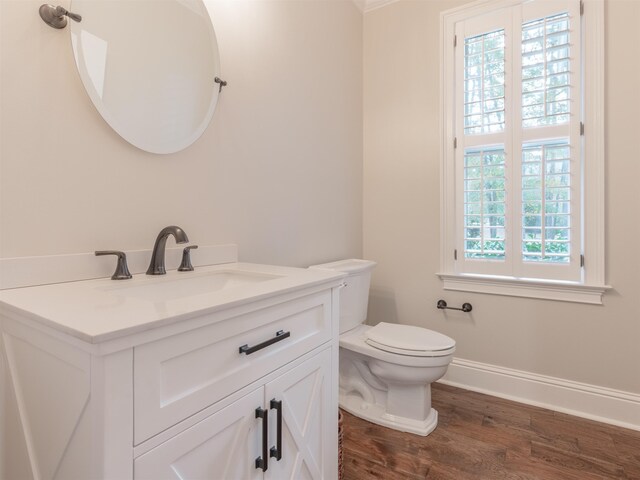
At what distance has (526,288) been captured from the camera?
79.9 inches

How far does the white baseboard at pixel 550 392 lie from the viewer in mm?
1815

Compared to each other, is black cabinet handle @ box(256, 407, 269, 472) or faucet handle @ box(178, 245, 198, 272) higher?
faucet handle @ box(178, 245, 198, 272)

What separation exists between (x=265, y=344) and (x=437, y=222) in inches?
68.1

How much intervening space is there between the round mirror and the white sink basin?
0.47 meters

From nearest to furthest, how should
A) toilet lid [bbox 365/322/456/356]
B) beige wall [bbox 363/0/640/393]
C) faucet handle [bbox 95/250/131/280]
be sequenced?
faucet handle [bbox 95/250/131/280] → toilet lid [bbox 365/322/456/356] → beige wall [bbox 363/0/640/393]

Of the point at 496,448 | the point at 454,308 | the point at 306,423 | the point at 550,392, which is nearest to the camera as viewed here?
the point at 306,423

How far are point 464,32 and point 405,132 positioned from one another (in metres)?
0.67

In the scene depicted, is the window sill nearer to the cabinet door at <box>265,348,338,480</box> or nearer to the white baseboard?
the white baseboard

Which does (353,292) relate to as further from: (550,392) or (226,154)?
(550,392)

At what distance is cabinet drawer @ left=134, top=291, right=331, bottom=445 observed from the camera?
2.06 ft

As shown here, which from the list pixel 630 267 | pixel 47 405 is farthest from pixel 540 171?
pixel 47 405

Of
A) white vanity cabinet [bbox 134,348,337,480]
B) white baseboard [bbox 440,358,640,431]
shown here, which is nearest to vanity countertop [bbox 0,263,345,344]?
white vanity cabinet [bbox 134,348,337,480]

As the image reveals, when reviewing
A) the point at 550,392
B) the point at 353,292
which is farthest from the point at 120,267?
the point at 550,392

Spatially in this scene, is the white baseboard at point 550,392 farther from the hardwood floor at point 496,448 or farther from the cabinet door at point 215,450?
the cabinet door at point 215,450
